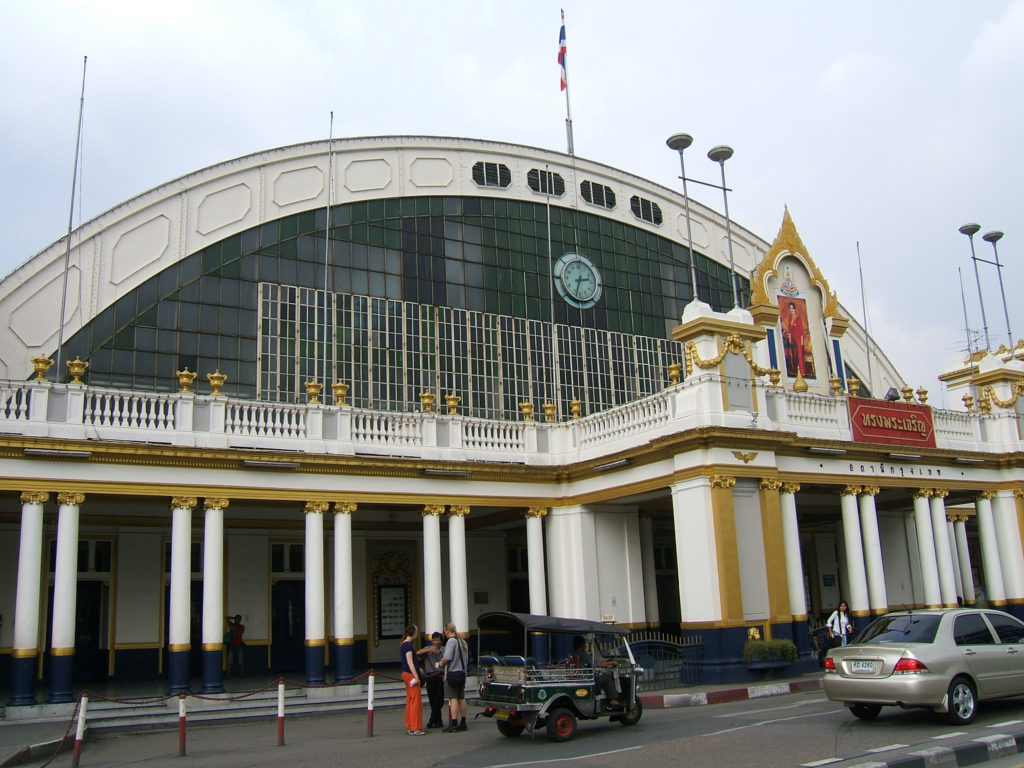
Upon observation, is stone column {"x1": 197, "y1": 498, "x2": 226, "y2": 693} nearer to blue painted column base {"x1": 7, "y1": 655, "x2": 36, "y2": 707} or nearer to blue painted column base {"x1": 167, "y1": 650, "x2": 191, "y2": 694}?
blue painted column base {"x1": 167, "y1": 650, "x2": 191, "y2": 694}

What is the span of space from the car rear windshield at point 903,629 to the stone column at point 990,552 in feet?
52.3

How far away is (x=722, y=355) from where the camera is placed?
2236 cm

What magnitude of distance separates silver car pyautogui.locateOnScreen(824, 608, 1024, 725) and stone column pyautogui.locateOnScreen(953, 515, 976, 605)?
15.9m

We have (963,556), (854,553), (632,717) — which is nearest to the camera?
(632,717)

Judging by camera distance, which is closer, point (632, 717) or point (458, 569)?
point (632, 717)

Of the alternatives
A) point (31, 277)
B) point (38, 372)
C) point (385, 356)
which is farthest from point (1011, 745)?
point (31, 277)

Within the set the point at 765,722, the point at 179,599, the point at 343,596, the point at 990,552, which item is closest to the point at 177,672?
the point at 179,599

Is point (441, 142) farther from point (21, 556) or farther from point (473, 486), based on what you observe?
point (21, 556)

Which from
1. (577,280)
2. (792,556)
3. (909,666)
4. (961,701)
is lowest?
(961,701)

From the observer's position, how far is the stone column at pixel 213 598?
20203 millimetres

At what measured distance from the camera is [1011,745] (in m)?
11.0

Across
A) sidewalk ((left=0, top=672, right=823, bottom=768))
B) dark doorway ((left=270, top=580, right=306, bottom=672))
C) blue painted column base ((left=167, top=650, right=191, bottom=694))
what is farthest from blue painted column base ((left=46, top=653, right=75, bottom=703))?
dark doorway ((left=270, top=580, right=306, bottom=672))

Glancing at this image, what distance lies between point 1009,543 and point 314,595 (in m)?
20.4

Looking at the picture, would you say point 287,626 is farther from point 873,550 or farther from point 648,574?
point 873,550
